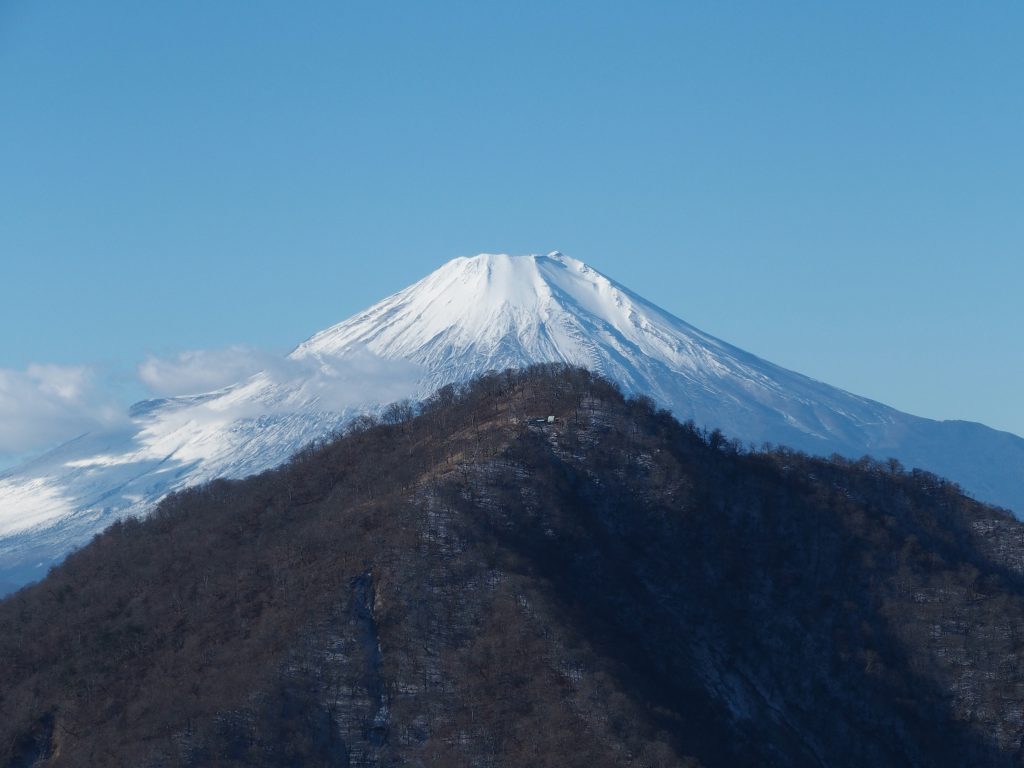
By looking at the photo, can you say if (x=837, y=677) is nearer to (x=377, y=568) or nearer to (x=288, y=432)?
(x=377, y=568)

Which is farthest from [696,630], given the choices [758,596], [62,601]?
[62,601]

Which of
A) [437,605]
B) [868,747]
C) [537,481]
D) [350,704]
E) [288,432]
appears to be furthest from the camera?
[288,432]

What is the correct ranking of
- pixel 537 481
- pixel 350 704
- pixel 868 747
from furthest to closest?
1. pixel 537 481
2. pixel 868 747
3. pixel 350 704

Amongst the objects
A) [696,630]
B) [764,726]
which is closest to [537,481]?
[696,630]

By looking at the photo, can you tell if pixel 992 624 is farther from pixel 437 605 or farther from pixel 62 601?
pixel 62 601

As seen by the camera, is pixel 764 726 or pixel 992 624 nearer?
pixel 764 726

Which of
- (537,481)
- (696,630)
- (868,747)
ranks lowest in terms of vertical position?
(868,747)

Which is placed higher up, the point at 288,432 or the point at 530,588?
the point at 288,432
